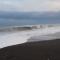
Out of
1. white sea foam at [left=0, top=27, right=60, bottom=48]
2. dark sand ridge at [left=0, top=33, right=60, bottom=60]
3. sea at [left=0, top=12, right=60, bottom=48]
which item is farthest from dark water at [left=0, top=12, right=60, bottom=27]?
dark sand ridge at [left=0, top=33, right=60, bottom=60]

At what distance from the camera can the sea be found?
255 centimetres

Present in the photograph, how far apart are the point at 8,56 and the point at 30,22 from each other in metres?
0.70

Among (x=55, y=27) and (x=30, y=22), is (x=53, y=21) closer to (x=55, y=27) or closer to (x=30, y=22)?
(x=55, y=27)

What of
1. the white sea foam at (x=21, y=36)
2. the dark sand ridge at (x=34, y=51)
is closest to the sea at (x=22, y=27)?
the white sea foam at (x=21, y=36)

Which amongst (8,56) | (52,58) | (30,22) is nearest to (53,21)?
(30,22)

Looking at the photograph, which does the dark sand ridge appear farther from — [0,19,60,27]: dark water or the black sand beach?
[0,19,60,27]: dark water

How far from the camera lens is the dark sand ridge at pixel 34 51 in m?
2.14

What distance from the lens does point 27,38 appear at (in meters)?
2.61

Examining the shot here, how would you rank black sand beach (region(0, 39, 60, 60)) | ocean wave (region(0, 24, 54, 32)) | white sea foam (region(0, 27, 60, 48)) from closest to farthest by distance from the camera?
black sand beach (region(0, 39, 60, 60)) → white sea foam (region(0, 27, 60, 48)) → ocean wave (region(0, 24, 54, 32))

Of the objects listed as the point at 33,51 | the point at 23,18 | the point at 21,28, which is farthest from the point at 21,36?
the point at 33,51

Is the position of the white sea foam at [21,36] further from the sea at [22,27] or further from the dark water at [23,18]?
the dark water at [23,18]

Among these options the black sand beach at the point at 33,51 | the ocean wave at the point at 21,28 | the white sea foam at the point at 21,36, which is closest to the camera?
the black sand beach at the point at 33,51

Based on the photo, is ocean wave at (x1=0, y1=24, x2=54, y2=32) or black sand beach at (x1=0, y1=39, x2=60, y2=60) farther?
ocean wave at (x1=0, y1=24, x2=54, y2=32)

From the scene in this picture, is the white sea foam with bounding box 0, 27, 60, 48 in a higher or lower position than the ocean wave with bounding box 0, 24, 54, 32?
lower
